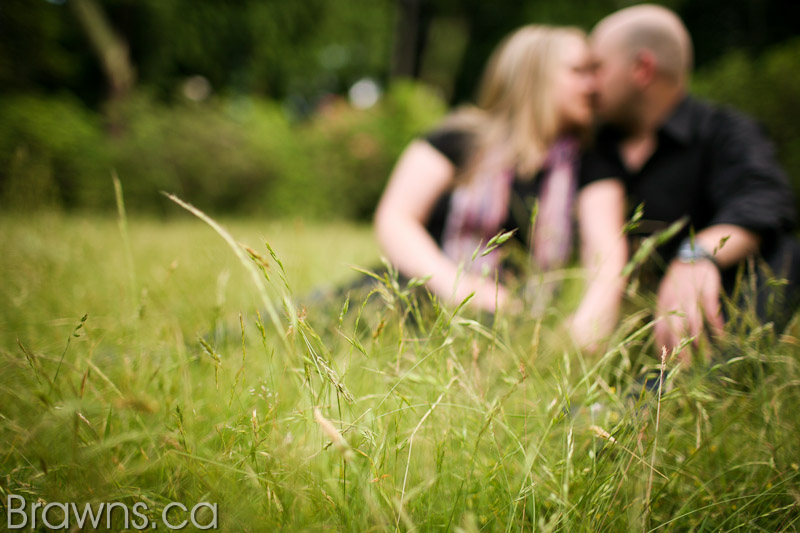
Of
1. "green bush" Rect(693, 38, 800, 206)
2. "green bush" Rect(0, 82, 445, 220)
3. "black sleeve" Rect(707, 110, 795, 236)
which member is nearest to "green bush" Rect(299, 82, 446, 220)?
"green bush" Rect(0, 82, 445, 220)

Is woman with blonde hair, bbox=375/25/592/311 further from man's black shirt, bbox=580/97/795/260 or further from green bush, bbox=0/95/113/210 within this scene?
green bush, bbox=0/95/113/210

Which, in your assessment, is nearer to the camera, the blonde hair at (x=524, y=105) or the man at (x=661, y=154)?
the man at (x=661, y=154)

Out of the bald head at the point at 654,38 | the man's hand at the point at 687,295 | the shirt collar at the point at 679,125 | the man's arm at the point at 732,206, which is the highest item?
the bald head at the point at 654,38

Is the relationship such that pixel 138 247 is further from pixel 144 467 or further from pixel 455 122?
pixel 144 467

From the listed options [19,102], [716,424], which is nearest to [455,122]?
[716,424]

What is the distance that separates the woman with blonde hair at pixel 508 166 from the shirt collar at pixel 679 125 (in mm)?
316

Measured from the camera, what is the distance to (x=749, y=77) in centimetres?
392

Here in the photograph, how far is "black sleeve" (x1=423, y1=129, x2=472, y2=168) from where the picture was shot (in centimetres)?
191

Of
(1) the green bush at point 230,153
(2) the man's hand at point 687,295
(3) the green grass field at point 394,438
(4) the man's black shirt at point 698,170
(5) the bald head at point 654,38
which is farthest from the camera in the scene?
(1) the green bush at point 230,153

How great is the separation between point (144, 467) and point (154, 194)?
6.67 m

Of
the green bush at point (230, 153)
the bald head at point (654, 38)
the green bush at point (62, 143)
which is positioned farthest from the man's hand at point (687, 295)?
the green bush at point (62, 143)

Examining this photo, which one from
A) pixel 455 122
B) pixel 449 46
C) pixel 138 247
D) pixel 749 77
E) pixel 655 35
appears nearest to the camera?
pixel 655 35

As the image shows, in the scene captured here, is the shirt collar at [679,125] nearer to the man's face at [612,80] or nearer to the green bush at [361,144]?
the man's face at [612,80]

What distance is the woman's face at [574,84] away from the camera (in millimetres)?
1775
